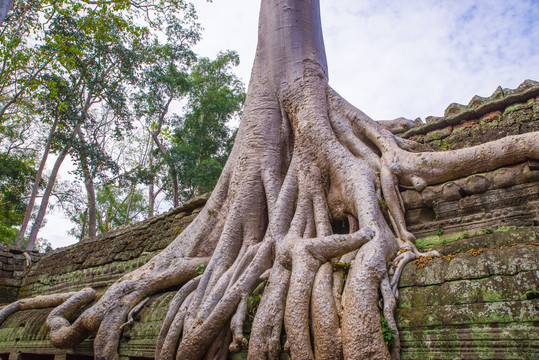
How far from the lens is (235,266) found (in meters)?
2.88

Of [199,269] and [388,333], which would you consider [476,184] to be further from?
[199,269]

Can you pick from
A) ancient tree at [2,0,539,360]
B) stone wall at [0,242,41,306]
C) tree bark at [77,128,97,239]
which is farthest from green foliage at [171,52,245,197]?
ancient tree at [2,0,539,360]

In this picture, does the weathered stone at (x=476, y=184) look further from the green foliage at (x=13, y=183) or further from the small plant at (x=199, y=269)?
the green foliage at (x=13, y=183)

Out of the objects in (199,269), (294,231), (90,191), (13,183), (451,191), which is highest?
(13,183)

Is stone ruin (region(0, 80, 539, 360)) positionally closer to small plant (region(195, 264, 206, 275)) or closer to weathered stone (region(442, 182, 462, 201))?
weathered stone (region(442, 182, 462, 201))

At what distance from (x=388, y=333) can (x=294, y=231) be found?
45.6 inches

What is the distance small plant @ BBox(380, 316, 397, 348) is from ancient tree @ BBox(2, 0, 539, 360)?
0.8 inches

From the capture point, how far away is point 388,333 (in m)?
1.82

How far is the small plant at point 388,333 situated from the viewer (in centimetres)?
180

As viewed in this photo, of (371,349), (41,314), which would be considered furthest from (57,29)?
(371,349)

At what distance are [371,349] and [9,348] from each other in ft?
13.4

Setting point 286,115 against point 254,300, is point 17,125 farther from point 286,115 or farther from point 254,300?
point 254,300

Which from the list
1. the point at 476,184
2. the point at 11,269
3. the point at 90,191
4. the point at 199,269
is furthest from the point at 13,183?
the point at 476,184

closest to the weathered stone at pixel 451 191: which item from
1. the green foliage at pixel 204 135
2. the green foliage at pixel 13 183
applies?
the green foliage at pixel 204 135
